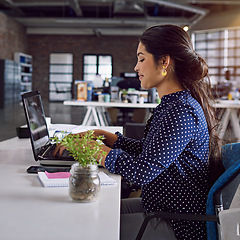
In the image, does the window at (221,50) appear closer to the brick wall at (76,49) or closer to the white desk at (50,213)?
the brick wall at (76,49)

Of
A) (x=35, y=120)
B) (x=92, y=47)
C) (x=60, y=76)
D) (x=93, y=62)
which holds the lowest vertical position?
(x=35, y=120)

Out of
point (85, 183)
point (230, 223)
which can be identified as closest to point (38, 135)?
point (85, 183)

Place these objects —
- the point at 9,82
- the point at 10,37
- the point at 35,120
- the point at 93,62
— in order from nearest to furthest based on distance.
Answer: the point at 35,120, the point at 9,82, the point at 10,37, the point at 93,62

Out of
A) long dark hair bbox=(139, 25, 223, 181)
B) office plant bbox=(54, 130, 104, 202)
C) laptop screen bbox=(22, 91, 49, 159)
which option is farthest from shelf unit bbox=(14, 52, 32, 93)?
office plant bbox=(54, 130, 104, 202)

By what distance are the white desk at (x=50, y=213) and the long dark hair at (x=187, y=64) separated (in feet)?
1.51

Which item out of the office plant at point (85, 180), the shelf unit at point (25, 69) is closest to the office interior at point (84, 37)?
the shelf unit at point (25, 69)

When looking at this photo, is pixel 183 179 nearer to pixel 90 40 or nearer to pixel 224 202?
pixel 224 202

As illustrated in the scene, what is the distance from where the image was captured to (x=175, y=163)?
4.50 feet

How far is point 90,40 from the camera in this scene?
18.1 m

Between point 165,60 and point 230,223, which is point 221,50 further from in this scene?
point 230,223

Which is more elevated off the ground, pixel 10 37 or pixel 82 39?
pixel 82 39

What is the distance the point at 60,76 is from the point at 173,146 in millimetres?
17387

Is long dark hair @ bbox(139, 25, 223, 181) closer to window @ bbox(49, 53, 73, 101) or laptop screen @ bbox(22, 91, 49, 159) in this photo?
laptop screen @ bbox(22, 91, 49, 159)

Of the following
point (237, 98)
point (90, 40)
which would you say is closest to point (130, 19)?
point (90, 40)
